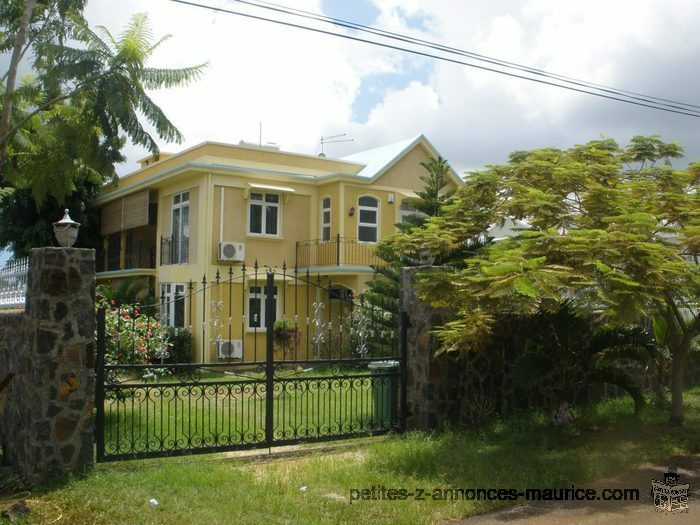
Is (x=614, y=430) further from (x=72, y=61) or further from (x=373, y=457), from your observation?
(x=72, y=61)

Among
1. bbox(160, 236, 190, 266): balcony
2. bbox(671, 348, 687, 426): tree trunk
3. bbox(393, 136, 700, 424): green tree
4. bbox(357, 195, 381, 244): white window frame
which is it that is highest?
bbox(357, 195, 381, 244): white window frame

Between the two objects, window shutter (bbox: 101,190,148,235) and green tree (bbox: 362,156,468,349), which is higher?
window shutter (bbox: 101,190,148,235)

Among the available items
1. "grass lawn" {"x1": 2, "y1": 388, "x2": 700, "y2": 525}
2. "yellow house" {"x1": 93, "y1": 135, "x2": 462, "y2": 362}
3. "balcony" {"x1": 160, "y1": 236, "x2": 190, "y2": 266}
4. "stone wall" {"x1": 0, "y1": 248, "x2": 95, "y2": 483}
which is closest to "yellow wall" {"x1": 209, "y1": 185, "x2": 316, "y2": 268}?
"yellow house" {"x1": 93, "y1": 135, "x2": 462, "y2": 362}

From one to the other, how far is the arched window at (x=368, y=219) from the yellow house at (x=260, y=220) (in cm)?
3

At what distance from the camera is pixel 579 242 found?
7711mm

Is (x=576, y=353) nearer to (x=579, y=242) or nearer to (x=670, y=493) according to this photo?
(x=579, y=242)

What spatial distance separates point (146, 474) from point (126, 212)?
18.9 metres

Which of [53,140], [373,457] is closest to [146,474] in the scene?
[373,457]

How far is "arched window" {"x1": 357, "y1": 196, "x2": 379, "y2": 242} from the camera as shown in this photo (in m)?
22.2

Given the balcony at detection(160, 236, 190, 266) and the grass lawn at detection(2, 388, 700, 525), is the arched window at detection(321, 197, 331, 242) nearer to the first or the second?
the balcony at detection(160, 236, 190, 266)

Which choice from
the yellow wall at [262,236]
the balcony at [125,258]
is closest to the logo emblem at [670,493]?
the yellow wall at [262,236]

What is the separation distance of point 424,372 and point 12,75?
30.3ft

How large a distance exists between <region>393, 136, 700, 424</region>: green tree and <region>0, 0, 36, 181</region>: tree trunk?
7.41 meters

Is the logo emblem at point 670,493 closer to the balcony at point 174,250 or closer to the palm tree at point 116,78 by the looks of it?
the palm tree at point 116,78
